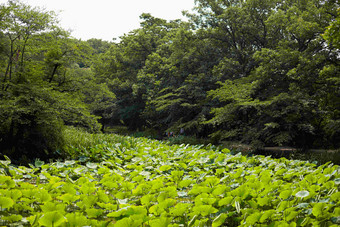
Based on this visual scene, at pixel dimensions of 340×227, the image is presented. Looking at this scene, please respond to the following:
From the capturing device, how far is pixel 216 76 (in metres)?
14.0

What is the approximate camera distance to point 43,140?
20.7ft

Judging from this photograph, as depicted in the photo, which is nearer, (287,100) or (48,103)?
(48,103)

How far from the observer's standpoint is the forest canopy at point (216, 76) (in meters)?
6.33

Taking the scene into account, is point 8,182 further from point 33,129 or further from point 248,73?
point 248,73

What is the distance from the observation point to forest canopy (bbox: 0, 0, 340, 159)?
6332 mm

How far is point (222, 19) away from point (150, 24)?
1231 centimetres

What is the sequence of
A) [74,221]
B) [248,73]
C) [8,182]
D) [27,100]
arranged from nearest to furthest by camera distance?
[74,221], [8,182], [27,100], [248,73]

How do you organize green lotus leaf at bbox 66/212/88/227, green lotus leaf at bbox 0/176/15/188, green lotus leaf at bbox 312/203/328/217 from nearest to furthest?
1. green lotus leaf at bbox 66/212/88/227
2. green lotus leaf at bbox 312/203/328/217
3. green lotus leaf at bbox 0/176/15/188

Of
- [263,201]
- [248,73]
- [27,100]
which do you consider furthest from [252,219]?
[248,73]

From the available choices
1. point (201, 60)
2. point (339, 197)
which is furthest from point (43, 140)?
point (201, 60)

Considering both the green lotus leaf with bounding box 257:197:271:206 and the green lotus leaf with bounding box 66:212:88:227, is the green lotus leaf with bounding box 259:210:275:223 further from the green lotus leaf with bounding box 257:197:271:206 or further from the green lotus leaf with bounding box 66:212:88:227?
the green lotus leaf with bounding box 66:212:88:227

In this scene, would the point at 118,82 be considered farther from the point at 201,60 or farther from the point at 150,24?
the point at 201,60

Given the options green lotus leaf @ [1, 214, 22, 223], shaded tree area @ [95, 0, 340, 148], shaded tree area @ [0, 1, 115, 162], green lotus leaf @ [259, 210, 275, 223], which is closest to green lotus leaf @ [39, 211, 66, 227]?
green lotus leaf @ [1, 214, 22, 223]

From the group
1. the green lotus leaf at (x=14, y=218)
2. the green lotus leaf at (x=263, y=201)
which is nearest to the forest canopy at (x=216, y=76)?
the green lotus leaf at (x=14, y=218)
